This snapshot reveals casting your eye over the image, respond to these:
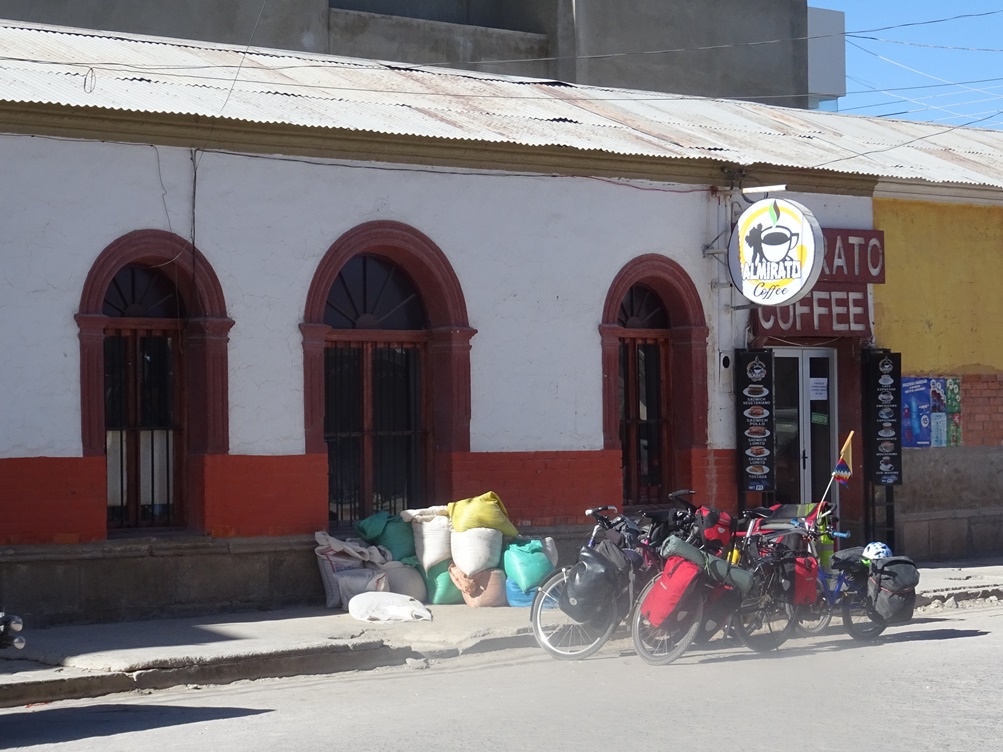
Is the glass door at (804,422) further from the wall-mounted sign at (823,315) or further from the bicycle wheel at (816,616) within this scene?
the bicycle wheel at (816,616)

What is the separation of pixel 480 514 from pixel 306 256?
2771 mm

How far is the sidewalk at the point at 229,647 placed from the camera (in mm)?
9414

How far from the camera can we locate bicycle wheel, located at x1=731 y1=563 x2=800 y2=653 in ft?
34.8

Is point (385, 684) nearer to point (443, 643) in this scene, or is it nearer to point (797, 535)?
point (443, 643)

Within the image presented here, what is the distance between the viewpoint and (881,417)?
16031 millimetres

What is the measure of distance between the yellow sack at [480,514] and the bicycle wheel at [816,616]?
2.86m

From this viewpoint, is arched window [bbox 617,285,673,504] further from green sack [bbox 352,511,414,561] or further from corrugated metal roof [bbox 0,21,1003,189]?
green sack [bbox 352,511,414,561]

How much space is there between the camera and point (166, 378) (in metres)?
12.6

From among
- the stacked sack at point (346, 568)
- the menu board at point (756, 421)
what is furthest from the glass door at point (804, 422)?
the stacked sack at point (346, 568)

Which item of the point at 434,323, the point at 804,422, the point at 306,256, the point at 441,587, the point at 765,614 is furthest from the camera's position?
the point at 804,422

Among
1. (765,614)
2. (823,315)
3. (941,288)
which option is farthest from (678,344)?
(765,614)

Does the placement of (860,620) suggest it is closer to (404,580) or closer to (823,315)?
(404,580)

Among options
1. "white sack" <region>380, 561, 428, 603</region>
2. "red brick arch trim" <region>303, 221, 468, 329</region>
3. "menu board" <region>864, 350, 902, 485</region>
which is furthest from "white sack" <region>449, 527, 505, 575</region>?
"menu board" <region>864, 350, 902, 485</region>

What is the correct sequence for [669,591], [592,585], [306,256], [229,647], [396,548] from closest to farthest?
[669,591]
[592,585]
[229,647]
[306,256]
[396,548]
